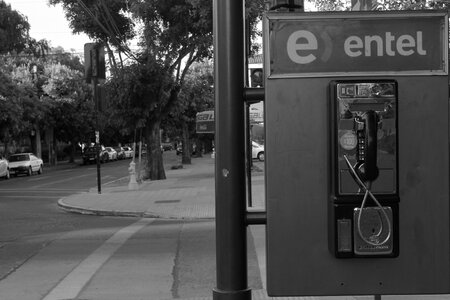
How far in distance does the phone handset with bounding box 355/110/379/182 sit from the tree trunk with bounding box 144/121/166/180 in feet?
69.6

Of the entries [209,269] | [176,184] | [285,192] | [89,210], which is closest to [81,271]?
[209,269]

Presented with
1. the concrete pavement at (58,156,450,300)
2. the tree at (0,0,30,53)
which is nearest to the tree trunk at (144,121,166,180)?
the concrete pavement at (58,156,450,300)

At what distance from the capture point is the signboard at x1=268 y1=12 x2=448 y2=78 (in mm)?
3229

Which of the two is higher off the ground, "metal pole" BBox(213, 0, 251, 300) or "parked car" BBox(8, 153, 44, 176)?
"metal pole" BBox(213, 0, 251, 300)

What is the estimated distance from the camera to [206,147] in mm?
76625

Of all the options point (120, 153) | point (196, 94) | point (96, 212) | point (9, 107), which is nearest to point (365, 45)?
point (96, 212)

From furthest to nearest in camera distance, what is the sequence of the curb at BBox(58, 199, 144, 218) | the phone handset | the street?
the curb at BBox(58, 199, 144, 218) < the street < the phone handset

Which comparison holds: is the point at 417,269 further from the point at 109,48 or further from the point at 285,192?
the point at 109,48

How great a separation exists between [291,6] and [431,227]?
5.26 ft

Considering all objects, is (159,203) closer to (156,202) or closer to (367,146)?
(156,202)

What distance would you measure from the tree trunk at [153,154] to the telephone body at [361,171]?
69.5 ft

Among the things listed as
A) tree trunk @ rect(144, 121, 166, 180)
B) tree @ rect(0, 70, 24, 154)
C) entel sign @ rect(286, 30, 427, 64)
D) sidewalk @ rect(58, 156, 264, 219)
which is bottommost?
sidewalk @ rect(58, 156, 264, 219)

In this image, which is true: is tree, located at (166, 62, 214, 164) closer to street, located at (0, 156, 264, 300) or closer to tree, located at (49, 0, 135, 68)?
tree, located at (49, 0, 135, 68)

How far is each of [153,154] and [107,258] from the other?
1653 centimetres
